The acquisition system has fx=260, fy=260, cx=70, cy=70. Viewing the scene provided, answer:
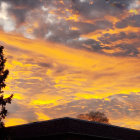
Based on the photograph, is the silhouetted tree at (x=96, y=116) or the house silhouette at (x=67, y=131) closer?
the house silhouette at (x=67, y=131)

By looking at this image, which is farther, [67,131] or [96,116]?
[96,116]

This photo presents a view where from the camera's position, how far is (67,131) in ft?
63.1

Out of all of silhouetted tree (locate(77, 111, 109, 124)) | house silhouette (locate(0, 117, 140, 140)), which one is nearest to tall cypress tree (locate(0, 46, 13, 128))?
house silhouette (locate(0, 117, 140, 140))

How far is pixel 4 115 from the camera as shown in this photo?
23688 millimetres

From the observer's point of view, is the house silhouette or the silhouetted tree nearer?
the house silhouette

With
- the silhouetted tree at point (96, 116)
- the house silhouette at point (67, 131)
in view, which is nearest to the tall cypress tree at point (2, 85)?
the house silhouette at point (67, 131)

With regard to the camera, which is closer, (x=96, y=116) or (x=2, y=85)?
(x=2, y=85)

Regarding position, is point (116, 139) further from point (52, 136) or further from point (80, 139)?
point (52, 136)

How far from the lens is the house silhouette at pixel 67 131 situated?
1964 cm

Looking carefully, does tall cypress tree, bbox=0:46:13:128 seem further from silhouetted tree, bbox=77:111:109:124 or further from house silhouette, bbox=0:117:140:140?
silhouetted tree, bbox=77:111:109:124

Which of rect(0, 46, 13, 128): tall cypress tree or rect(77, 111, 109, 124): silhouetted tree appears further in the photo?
rect(77, 111, 109, 124): silhouetted tree

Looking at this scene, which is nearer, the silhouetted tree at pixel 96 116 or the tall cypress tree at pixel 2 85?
the tall cypress tree at pixel 2 85

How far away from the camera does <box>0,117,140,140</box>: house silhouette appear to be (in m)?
19.6

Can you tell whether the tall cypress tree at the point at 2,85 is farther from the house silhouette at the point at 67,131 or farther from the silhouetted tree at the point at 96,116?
the silhouetted tree at the point at 96,116
